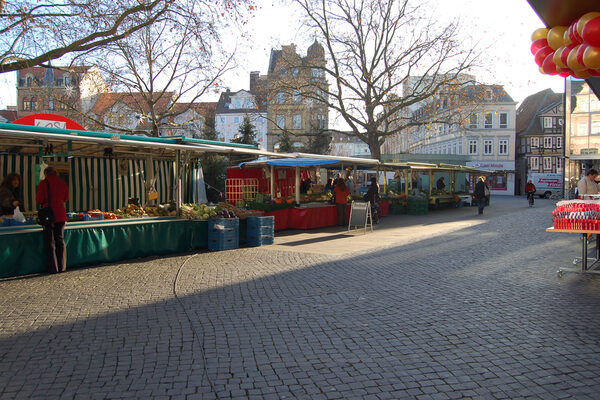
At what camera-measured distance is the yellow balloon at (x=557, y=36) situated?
6.16 meters

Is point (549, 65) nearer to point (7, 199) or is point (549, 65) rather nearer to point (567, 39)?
point (567, 39)

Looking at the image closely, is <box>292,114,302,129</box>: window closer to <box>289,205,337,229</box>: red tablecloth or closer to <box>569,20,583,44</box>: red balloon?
<box>289,205,337,229</box>: red tablecloth

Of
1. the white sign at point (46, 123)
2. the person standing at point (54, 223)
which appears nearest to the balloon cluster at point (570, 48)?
the person standing at point (54, 223)

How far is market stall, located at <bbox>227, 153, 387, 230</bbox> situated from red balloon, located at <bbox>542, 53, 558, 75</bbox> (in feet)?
31.0

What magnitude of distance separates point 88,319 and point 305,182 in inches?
613

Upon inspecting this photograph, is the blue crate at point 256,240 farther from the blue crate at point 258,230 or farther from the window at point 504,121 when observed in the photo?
the window at point 504,121

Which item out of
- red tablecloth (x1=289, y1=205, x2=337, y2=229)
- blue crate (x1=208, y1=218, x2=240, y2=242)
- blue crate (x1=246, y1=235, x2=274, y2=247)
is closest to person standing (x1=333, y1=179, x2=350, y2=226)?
red tablecloth (x1=289, y1=205, x2=337, y2=229)

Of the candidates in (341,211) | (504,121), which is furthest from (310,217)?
(504,121)

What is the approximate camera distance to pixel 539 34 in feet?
21.7

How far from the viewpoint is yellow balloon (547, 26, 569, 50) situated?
20.2ft

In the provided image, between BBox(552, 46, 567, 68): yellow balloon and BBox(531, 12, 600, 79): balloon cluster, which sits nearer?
BBox(531, 12, 600, 79): balloon cluster

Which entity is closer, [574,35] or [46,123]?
[574,35]

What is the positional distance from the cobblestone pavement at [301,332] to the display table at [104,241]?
15.4 inches

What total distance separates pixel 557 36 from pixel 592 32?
3.03 ft
